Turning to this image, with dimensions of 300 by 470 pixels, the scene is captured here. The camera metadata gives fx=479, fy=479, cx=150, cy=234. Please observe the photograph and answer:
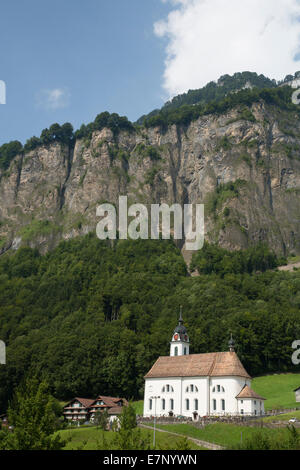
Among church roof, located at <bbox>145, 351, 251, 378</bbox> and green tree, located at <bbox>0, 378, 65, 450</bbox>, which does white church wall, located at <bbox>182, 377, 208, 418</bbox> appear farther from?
green tree, located at <bbox>0, 378, 65, 450</bbox>

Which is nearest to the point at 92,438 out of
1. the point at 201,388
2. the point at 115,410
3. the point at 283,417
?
the point at 115,410

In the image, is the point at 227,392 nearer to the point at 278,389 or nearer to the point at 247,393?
the point at 247,393

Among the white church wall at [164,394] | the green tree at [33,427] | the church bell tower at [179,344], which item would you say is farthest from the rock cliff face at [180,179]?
the green tree at [33,427]

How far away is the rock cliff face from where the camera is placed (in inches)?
6127

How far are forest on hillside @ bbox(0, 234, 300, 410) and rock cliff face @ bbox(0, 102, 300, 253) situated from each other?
11522 millimetres

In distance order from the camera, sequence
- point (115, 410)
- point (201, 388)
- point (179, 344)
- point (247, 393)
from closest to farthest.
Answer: point (247, 393) → point (201, 388) → point (115, 410) → point (179, 344)

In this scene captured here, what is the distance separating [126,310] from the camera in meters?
112

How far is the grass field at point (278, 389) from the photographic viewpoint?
227 ft

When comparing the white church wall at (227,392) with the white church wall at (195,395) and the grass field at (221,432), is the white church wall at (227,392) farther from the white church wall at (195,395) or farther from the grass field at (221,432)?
the grass field at (221,432)

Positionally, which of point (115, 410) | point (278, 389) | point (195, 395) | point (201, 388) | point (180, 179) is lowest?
point (115, 410)

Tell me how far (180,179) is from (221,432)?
134665mm

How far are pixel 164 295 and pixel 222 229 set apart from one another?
129 ft

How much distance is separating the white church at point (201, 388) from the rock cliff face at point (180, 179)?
77.4 meters
